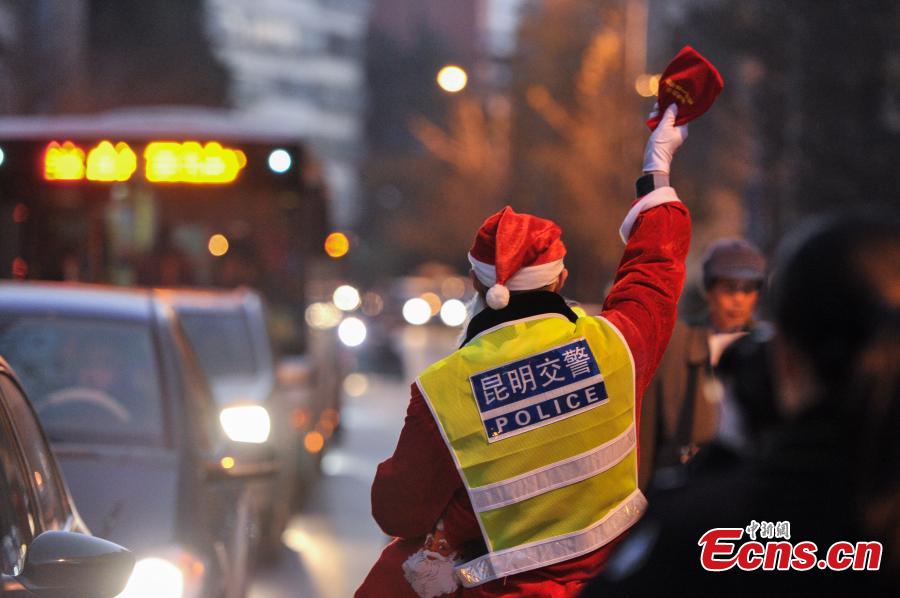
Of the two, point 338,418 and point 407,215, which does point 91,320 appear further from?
point 407,215

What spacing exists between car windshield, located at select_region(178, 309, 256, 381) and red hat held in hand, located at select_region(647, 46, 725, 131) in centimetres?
704

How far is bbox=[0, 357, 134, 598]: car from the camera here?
363 centimetres

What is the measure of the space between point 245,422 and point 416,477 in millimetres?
4229

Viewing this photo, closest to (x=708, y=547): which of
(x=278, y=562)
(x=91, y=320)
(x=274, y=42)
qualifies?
(x=91, y=320)

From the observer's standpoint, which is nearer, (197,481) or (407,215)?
(197,481)

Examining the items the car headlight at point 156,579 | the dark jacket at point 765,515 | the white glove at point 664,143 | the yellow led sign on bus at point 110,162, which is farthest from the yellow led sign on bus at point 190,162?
the dark jacket at point 765,515

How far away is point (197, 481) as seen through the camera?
5816 mm

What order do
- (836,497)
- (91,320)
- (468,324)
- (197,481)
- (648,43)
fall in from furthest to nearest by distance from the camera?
1. (648,43)
2. (91,320)
3. (197,481)
4. (468,324)
5. (836,497)

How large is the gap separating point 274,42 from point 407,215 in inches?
1271

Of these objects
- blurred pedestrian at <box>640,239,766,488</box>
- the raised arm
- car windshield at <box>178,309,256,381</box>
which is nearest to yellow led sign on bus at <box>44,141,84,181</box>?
car windshield at <box>178,309,256,381</box>

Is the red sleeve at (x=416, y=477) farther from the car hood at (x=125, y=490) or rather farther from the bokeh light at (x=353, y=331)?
the bokeh light at (x=353, y=331)

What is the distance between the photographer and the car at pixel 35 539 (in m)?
3.63

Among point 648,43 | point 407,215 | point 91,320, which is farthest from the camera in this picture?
point 407,215

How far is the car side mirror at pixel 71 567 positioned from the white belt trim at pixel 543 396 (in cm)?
94
